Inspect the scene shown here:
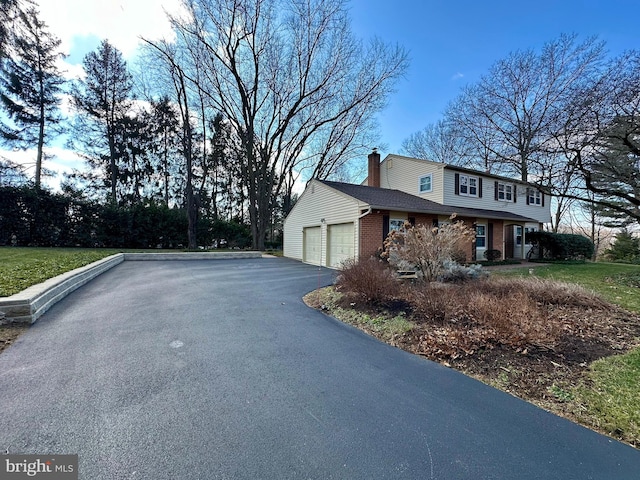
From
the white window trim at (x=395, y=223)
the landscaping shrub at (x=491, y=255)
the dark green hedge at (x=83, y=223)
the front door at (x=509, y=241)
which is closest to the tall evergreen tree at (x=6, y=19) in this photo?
the dark green hedge at (x=83, y=223)

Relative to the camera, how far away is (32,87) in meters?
18.4

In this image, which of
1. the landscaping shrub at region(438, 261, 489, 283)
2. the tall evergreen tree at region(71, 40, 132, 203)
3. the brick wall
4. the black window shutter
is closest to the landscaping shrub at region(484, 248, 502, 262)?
the black window shutter

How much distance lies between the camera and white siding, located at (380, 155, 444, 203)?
14953 mm

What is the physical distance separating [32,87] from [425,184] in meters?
26.4

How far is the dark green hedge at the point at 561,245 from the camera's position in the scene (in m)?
17.0

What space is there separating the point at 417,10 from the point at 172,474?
15010mm

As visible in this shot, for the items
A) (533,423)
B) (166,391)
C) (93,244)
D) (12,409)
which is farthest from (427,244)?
(93,244)

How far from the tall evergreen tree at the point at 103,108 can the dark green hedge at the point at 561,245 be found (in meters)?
30.2

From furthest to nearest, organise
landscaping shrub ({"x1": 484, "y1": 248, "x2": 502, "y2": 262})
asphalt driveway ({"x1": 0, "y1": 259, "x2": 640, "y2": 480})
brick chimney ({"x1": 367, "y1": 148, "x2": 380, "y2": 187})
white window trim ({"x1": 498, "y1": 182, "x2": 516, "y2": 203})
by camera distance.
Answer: brick chimney ({"x1": 367, "y1": 148, "x2": 380, "y2": 187}) < white window trim ({"x1": 498, "y1": 182, "x2": 516, "y2": 203}) < landscaping shrub ({"x1": 484, "y1": 248, "x2": 502, "y2": 262}) < asphalt driveway ({"x1": 0, "y1": 259, "x2": 640, "y2": 480})

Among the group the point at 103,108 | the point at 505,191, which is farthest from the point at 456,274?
the point at 103,108

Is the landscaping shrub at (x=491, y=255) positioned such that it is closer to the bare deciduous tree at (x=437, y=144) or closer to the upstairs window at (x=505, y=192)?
the upstairs window at (x=505, y=192)

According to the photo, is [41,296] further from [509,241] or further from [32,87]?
[32,87]

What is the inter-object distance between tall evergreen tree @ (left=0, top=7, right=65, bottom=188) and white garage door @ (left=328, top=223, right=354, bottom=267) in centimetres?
1897

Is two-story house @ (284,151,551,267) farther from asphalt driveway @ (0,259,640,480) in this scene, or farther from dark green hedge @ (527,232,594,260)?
asphalt driveway @ (0,259,640,480)
